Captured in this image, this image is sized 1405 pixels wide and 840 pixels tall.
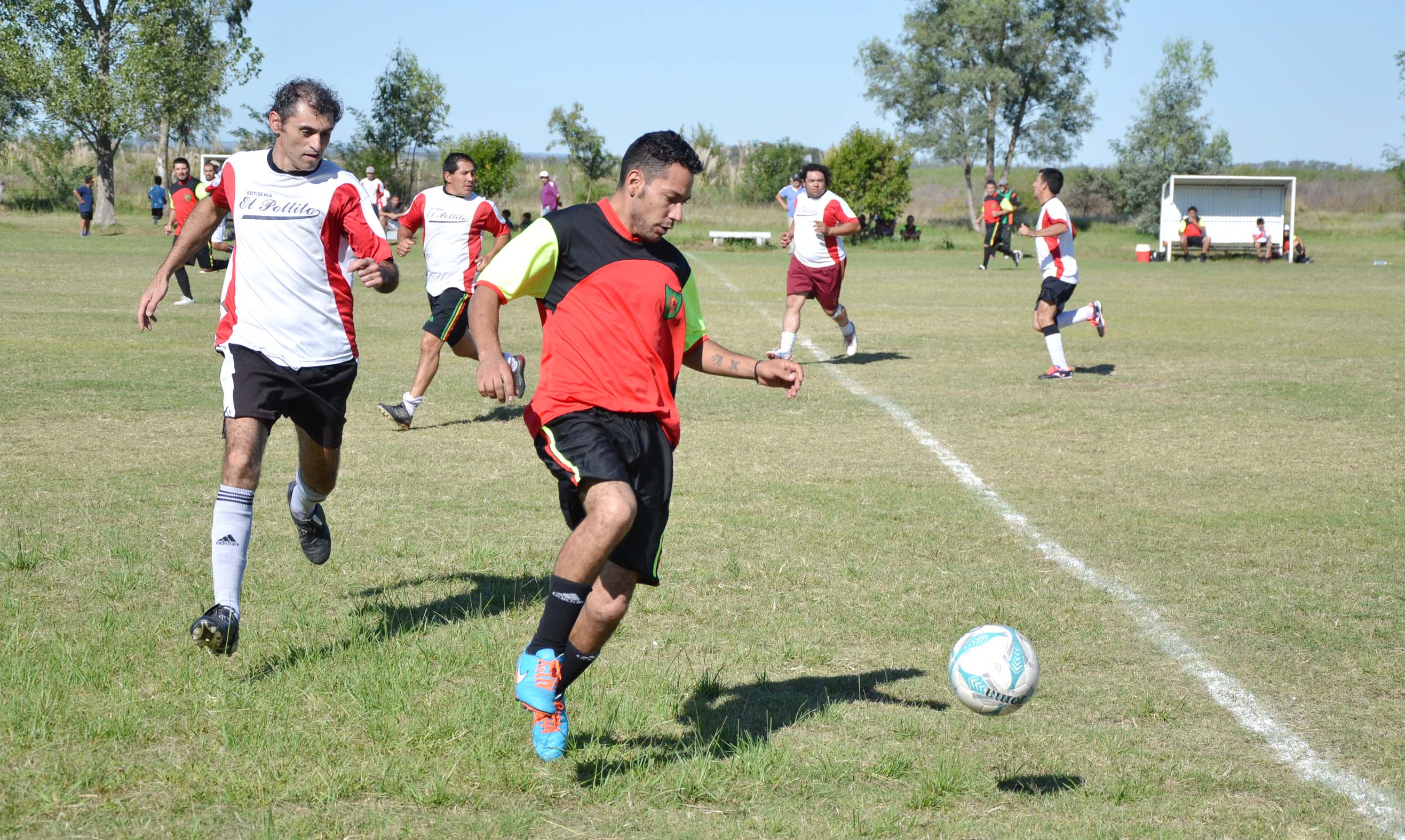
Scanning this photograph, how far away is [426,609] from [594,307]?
205 cm

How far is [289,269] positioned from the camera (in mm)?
5094

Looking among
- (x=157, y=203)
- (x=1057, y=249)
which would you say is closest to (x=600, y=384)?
(x=1057, y=249)

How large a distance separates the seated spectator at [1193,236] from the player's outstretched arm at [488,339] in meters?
39.8

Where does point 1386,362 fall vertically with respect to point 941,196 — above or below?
below

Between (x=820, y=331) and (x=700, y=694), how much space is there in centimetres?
1430

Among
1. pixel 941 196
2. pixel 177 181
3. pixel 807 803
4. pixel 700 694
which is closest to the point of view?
pixel 807 803

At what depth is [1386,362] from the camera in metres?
14.8

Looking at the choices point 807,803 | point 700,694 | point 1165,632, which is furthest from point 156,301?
point 1165,632

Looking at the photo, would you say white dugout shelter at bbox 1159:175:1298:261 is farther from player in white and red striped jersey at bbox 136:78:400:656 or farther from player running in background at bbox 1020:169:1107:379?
player in white and red striped jersey at bbox 136:78:400:656

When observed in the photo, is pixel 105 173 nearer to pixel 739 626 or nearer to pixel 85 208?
pixel 85 208

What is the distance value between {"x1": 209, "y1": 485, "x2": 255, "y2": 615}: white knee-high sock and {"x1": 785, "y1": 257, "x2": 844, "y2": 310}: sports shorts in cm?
978

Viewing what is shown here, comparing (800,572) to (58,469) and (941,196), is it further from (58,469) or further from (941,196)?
(941,196)

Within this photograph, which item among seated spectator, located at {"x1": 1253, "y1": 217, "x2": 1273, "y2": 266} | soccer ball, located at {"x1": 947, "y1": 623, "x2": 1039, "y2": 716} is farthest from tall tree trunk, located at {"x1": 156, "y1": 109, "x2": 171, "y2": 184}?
soccer ball, located at {"x1": 947, "y1": 623, "x2": 1039, "y2": 716}

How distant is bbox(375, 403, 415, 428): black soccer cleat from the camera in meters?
10.1
